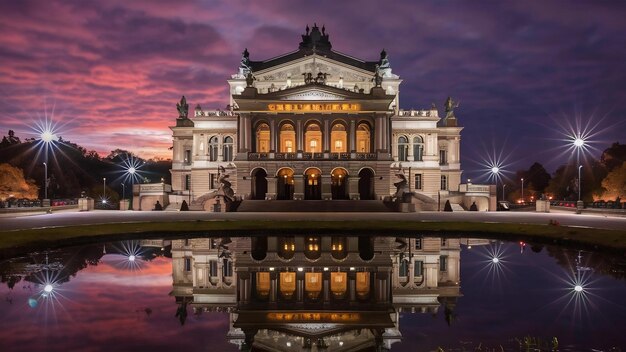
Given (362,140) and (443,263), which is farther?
(362,140)

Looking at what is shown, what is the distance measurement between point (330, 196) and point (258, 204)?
1049cm

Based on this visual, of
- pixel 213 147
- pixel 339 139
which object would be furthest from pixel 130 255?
pixel 213 147

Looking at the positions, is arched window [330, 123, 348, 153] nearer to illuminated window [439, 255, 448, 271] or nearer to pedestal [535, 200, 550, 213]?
pedestal [535, 200, 550, 213]

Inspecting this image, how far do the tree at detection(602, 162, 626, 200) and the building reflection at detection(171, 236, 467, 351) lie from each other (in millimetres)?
68735

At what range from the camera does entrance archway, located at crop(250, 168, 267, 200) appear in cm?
7425

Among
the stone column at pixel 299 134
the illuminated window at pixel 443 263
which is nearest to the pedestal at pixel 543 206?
the stone column at pixel 299 134

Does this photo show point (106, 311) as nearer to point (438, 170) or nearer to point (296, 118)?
point (296, 118)

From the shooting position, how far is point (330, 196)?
70375mm

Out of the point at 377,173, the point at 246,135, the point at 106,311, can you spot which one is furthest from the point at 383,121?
the point at 106,311

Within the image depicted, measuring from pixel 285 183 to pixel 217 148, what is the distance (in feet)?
54.1

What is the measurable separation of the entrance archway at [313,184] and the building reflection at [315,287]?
40133 mm

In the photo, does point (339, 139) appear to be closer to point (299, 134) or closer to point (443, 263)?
point (299, 134)

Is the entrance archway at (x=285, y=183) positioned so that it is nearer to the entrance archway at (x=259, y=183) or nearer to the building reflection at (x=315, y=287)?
the entrance archway at (x=259, y=183)

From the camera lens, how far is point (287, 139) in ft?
262
